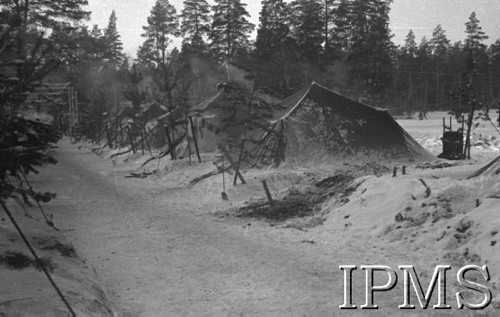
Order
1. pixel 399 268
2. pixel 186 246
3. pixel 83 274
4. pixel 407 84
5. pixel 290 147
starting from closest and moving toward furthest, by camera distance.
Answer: pixel 83 274
pixel 399 268
pixel 186 246
pixel 290 147
pixel 407 84

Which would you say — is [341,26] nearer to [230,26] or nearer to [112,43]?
[230,26]

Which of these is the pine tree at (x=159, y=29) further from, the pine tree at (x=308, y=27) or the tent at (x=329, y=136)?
the tent at (x=329, y=136)

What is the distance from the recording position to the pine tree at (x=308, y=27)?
41000mm

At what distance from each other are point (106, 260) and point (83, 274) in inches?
67.6

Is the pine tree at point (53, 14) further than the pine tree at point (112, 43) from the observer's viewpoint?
No

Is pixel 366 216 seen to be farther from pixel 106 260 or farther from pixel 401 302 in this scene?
pixel 106 260

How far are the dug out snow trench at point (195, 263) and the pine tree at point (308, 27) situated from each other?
31.2m

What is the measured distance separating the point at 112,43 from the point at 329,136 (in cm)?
6747

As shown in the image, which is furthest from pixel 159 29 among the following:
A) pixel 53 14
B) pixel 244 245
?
pixel 244 245

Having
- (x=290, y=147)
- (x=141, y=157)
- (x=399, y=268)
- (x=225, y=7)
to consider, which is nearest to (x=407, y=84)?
(x=225, y=7)

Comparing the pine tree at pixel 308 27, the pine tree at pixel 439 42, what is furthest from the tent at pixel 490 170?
the pine tree at pixel 439 42

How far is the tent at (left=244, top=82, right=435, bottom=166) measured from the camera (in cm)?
1590

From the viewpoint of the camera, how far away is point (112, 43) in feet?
250

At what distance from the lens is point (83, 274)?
584cm
